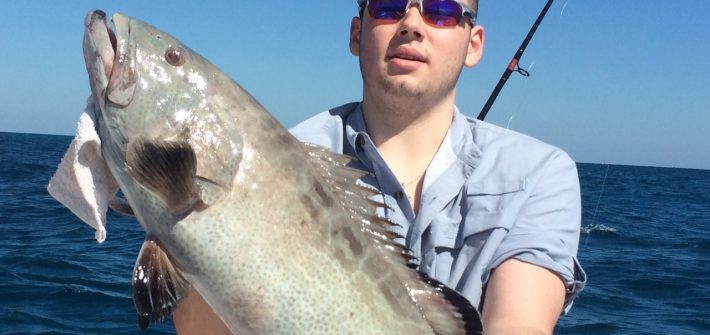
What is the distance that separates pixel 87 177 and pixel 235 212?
696 mm

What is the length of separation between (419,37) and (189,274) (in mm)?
1751

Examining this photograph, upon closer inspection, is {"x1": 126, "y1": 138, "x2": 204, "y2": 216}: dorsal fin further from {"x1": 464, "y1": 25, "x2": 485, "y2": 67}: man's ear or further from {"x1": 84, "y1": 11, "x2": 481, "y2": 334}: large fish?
{"x1": 464, "y1": 25, "x2": 485, "y2": 67}: man's ear

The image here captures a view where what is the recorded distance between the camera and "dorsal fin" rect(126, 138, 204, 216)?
2.64m

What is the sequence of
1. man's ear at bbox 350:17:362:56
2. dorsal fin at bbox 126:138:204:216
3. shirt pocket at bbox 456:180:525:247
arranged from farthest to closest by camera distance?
man's ear at bbox 350:17:362:56
shirt pocket at bbox 456:180:525:247
dorsal fin at bbox 126:138:204:216

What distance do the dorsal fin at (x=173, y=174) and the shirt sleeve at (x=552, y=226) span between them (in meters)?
1.56

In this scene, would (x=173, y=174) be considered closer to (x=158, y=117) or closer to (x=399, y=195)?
(x=158, y=117)

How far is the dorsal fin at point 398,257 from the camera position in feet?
9.23

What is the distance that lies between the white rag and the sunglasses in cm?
157

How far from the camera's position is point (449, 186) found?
370 centimetres

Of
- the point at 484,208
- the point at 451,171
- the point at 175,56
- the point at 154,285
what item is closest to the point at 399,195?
the point at 451,171

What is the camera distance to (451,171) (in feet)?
12.3

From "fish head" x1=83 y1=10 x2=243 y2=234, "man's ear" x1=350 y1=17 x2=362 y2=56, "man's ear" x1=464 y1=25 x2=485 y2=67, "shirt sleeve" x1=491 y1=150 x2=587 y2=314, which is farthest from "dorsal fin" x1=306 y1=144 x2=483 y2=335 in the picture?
"man's ear" x1=464 y1=25 x2=485 y2=67

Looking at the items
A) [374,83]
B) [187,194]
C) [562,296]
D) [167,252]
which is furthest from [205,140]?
Answer: [562,296]

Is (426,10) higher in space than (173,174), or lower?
higher
